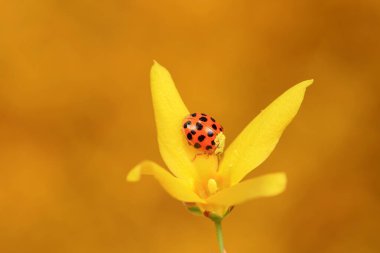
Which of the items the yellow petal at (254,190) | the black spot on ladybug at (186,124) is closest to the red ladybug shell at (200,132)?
the black spot on ladybug at (186,124)

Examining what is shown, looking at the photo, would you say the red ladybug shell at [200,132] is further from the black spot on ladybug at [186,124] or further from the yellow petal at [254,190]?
the yellow petal at [254,190]

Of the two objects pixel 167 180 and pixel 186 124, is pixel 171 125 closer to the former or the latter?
pixel 186 124

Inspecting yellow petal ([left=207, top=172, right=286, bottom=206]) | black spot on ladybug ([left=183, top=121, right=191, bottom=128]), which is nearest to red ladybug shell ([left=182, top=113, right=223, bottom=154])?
black spot on ladybug ([left=183, top=121, right=191, bottom=128])

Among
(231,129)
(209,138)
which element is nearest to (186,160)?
(209,138)

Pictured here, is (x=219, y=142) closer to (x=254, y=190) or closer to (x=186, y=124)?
(x=186, y=124)

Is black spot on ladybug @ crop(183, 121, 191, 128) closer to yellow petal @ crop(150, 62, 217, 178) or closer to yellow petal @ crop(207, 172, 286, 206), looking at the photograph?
yellow petal @ crop(150, 62, 217, 178)

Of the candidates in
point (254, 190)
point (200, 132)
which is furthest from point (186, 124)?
point (254, 190)

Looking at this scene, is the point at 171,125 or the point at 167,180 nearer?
the point at 167,180
